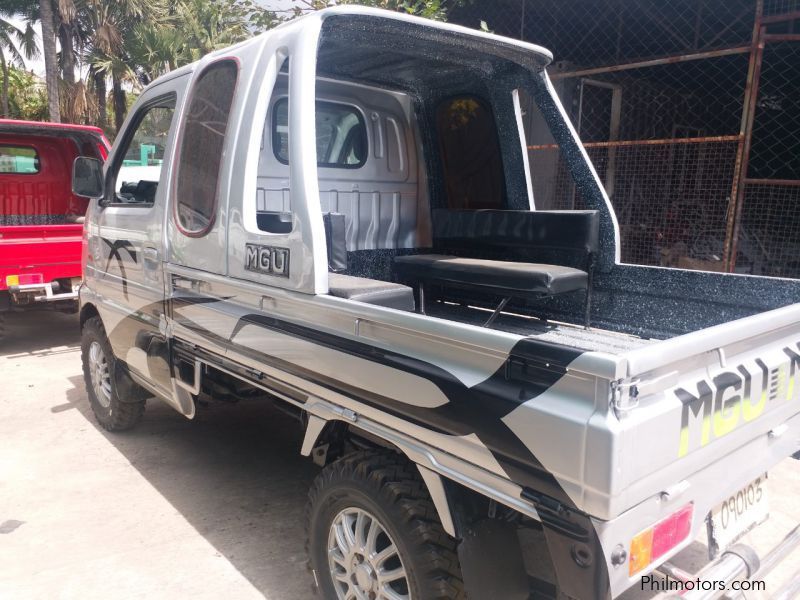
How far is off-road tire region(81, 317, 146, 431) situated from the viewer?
4.23 meters

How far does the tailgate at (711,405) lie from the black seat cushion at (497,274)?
111 cm

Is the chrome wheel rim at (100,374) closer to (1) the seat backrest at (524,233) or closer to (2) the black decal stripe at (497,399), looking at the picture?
(1) the seat backrest at (524,233)

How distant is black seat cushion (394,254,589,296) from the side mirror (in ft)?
6.11

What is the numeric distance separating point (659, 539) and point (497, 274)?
6.02 feet

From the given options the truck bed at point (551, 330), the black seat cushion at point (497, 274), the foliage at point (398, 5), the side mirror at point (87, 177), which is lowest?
the truck bed at point (551, 330)

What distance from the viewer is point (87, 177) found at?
3.93 metres

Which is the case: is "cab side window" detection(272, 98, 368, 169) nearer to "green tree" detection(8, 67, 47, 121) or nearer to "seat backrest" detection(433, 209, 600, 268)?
"seat backrest" detection(433, 209, 600, 268)

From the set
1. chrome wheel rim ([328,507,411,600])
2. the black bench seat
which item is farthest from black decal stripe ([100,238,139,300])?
chrome wheel rim ([328,507,411,600])

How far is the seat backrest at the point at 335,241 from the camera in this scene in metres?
2.88

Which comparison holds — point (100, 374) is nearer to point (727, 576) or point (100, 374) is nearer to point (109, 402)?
point (109, 402)

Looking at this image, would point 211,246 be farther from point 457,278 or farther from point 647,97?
point 647,97

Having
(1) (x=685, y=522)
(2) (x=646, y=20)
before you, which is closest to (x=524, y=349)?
(1) (x=685, y=522)

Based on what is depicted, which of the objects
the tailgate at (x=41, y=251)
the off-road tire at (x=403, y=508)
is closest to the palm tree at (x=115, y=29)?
the tailgate at (x=41, y=251)

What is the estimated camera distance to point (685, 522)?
1773 millimetres
